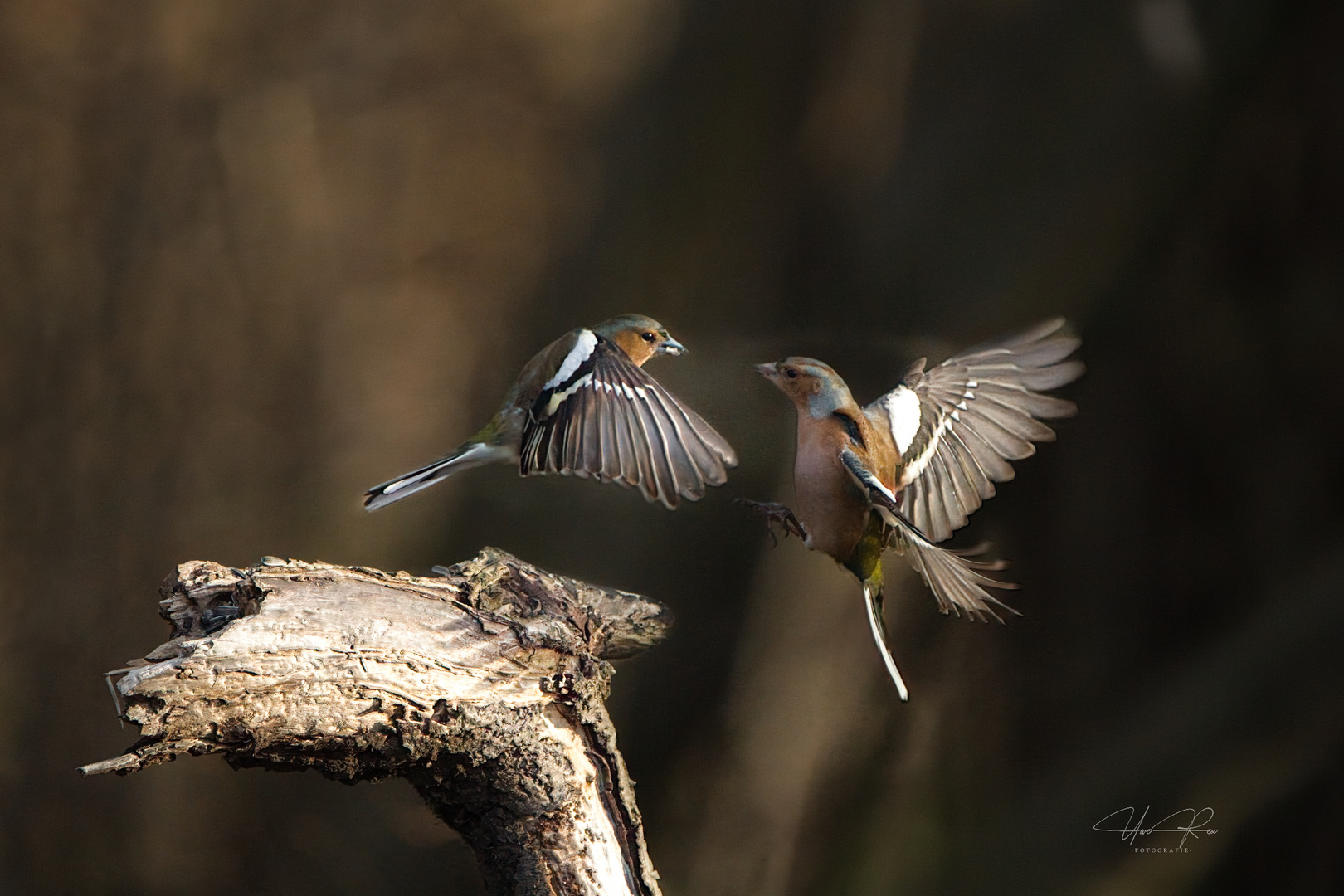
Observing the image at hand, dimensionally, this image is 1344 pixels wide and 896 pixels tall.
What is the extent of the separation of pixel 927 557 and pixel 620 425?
0.30 meters

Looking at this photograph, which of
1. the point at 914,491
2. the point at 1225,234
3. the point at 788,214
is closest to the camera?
the point at 914,491

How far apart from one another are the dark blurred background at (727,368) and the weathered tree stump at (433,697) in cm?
70

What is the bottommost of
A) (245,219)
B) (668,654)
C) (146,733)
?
(668,654)

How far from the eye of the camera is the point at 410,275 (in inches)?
67.8

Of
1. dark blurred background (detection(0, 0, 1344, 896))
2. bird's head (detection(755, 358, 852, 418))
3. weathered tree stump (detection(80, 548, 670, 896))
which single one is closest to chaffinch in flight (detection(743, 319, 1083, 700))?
bird's head (detection(755, 358, 852, 418))

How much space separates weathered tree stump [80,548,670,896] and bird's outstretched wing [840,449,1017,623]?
0.30 m

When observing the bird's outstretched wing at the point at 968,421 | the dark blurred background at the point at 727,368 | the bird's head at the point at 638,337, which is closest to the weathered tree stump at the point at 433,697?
the bird's head at the point at 638,337

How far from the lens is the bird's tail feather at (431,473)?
1.08 meters

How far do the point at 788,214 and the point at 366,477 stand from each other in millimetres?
831

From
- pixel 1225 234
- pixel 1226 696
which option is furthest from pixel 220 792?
pixel 1225 234

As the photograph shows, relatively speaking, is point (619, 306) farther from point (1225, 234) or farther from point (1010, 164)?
point (1225, 234)
